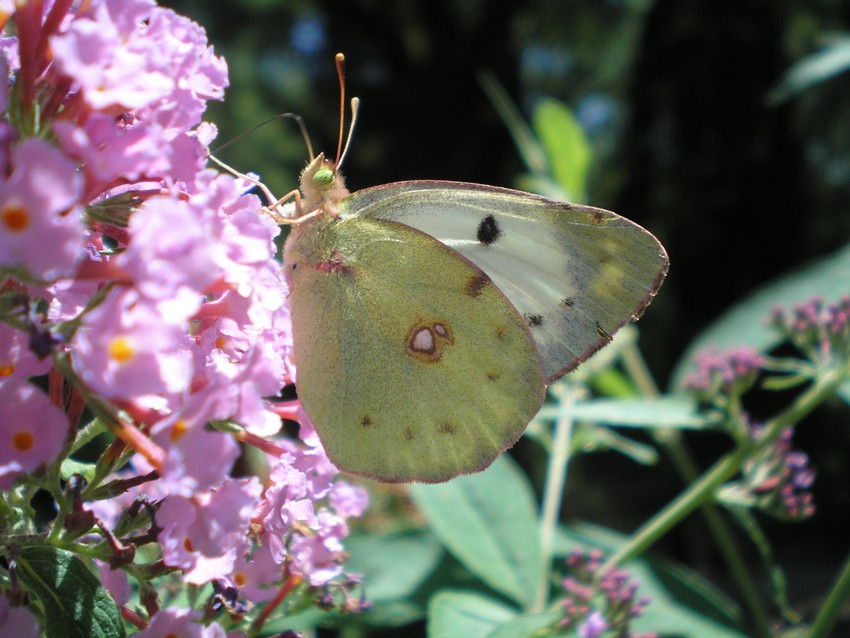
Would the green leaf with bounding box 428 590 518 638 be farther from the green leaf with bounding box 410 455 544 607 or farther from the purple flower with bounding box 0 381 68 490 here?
the purple flower with bounding box 0 381 68 490

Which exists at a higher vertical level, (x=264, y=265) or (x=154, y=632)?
(x=264, y=265)

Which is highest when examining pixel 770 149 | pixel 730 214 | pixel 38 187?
pixel 38 187

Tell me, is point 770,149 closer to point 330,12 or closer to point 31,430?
point 330,12

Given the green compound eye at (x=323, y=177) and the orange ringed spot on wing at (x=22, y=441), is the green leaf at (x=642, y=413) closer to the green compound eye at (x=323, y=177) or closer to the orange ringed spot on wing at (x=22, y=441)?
the green compound eye at (x=323, y=177)

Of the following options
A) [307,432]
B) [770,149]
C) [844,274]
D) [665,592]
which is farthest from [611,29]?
[307,432]

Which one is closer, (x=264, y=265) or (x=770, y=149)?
(x=264, y=265)

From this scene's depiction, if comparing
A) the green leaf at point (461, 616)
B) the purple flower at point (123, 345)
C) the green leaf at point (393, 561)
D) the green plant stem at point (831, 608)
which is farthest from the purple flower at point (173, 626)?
the green plant stem at point (831, 608)
